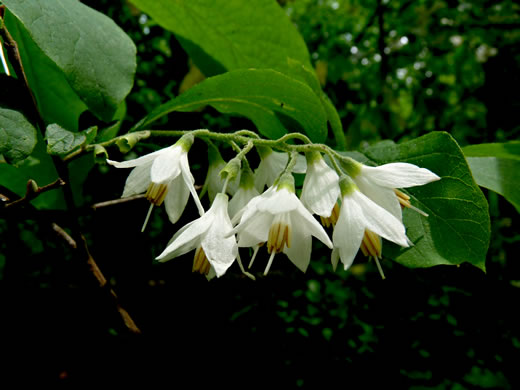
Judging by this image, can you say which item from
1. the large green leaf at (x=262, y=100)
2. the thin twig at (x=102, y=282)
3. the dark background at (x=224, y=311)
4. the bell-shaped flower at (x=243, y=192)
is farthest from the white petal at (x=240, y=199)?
the dark background at (x=224, y=311)

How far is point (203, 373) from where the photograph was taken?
1430mm

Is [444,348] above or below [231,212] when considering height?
below

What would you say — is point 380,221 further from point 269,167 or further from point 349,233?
point 269,167

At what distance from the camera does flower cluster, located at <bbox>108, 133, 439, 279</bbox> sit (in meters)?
0.67

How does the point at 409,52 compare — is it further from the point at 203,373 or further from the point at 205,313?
the point at 203,373

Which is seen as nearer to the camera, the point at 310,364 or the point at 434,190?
the point at 434,190

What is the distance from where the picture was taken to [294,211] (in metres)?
0.70

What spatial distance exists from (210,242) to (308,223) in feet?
0.54

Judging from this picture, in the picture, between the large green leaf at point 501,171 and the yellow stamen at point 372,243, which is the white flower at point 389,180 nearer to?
the yellow stamen at point 372,243

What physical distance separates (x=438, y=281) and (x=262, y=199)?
3.97 feet

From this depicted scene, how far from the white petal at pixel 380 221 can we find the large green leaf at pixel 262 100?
0.26 m

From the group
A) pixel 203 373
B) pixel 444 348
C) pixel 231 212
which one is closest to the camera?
pixel 231 212

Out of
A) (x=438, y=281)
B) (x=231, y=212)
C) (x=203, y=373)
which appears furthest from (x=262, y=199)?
(x=438, y=281)

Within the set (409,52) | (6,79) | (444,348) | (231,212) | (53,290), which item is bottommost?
(444,348)
